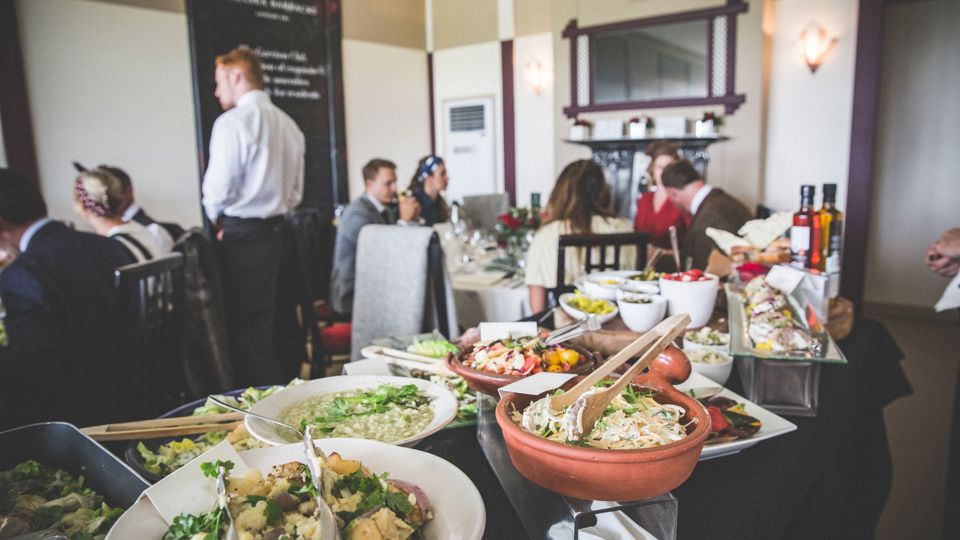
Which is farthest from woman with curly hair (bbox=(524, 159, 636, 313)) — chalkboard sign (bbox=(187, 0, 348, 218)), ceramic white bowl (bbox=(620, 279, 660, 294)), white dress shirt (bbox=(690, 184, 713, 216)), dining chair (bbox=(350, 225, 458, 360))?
chalkboard sign (bbox=(187, 0, 348, 218))

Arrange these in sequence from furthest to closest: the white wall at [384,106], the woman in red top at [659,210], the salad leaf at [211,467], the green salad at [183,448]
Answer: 1. the white wall at [384,106]
2. the woman in red top at [659,210]
3. the green salad at [183,448]
4. the salad leaf at [211,467]

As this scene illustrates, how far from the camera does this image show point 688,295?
140 cm

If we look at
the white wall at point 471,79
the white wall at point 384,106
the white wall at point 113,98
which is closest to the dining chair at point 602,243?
the white wall at point 113,98

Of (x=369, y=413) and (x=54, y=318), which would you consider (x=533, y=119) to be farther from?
(x=369, y=413)

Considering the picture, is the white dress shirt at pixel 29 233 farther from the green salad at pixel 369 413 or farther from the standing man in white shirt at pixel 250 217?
the green salad at pixel 369 413

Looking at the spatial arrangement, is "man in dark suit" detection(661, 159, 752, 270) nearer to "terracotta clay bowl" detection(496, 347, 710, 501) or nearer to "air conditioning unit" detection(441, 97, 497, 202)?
"terracotta clay bowl" detection(496, 347, 710, 501)

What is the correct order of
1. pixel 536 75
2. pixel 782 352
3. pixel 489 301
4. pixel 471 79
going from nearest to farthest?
pixel 782 352
pixel 489 301
pixel 536 75
pixel 471 79

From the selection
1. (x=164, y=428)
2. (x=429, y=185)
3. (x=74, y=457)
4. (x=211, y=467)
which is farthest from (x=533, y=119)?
(x=211, y=467)

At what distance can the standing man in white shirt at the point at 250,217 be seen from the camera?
2998mm

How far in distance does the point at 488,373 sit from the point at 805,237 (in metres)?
1.03

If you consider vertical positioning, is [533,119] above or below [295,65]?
below

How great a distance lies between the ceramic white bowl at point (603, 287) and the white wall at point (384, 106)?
215 inches

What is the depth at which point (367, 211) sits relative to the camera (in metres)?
3.42

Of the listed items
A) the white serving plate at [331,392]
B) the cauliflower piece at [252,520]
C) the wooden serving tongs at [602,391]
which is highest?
the wooden serving tongs at [602,391]
